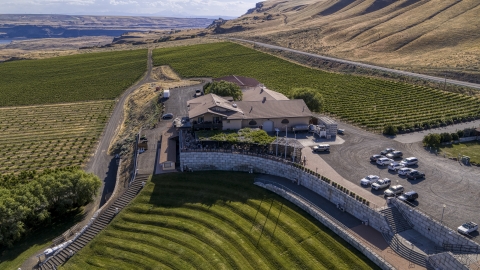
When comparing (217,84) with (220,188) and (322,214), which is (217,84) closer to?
(220,188)

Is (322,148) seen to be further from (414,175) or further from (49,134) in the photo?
(49,134)

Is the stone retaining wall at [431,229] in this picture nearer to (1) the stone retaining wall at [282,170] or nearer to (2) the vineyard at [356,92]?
(1) the stone retaining wall at [282,170]

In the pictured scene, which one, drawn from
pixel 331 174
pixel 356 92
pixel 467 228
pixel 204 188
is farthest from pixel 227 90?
pixel 467 228

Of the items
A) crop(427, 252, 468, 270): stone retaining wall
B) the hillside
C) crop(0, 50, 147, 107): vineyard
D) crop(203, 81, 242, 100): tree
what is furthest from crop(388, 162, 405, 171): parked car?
crop(0, 50, 147, 107): vineyard

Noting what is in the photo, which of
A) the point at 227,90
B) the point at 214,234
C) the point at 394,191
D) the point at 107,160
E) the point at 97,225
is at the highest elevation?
the point at 227,90

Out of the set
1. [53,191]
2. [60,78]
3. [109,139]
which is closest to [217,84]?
[109,139]

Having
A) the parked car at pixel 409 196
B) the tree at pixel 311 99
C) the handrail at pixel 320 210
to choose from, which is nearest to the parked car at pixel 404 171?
the parked car at pixel 409 196
